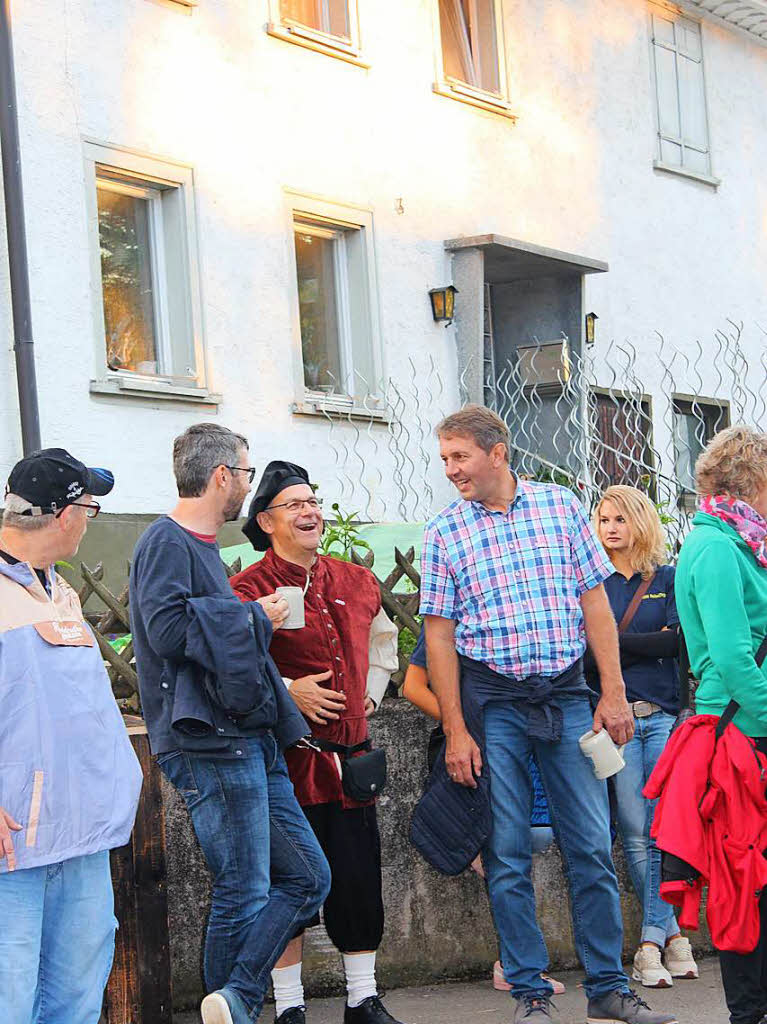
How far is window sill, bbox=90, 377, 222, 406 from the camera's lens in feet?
36.1

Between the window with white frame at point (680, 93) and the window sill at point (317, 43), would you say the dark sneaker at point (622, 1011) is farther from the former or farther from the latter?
the window with white frame at point (680, 93)

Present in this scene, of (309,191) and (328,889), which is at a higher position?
(309,191)

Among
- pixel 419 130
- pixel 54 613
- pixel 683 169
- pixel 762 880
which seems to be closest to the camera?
pixel 54 613

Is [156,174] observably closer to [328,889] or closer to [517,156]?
[517,156]

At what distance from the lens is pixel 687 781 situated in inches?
197

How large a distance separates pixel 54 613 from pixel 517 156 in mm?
11613

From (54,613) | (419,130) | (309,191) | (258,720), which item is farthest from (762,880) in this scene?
(419,130)

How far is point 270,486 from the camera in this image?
5637 mm

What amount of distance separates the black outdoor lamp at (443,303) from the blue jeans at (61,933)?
10037 mm

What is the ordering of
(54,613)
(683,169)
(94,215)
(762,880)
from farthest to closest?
1. (683,169)
2. (94,215)
3. (762,880)
4. (54,613)

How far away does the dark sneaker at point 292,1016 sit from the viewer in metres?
5.42

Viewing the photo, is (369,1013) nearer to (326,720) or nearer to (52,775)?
(326,720)

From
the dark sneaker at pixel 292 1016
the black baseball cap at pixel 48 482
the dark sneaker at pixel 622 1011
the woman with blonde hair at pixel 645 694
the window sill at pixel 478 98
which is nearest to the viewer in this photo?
the black baseball cap at pixel 48 482

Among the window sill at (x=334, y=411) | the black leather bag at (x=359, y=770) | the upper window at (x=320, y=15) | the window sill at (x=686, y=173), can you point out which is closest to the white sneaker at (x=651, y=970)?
the black leather bag at (x=359, y=770)
